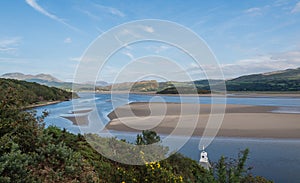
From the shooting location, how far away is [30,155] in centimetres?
407

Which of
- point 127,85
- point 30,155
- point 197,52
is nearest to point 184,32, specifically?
point 197,52

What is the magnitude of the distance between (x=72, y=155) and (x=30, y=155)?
2.19 feet

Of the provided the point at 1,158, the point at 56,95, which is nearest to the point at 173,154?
the point at 1,158

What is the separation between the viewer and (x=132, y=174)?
511 centimetres

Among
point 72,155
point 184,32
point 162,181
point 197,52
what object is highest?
point 184,32

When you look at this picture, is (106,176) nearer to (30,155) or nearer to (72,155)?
(72,155)

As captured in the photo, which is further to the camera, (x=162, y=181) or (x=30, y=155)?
(x=162, y=181)

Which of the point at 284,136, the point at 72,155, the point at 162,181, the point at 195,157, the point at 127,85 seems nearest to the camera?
the point at 72,155

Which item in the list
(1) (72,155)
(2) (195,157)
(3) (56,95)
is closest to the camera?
(1) (72,155)

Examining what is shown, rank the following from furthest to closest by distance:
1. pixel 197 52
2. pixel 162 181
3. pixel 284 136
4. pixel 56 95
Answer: pixel 56 95
pixel 284 136
pixel 197 52
pixel 162 181

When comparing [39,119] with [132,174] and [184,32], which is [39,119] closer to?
[132,174]

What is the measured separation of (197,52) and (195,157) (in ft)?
21.9

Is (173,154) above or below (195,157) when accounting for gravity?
above

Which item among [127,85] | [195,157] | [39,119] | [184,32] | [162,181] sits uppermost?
[184,32]
